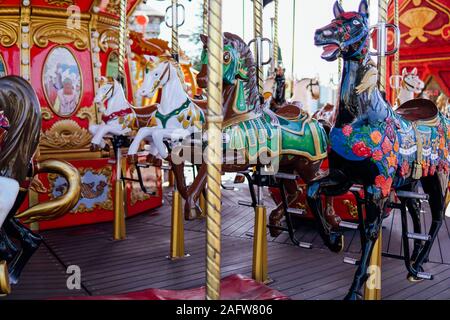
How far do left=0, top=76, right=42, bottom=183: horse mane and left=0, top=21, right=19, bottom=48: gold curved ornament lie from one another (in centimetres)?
222

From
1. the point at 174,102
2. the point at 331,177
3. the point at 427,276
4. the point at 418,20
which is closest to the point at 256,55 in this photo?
the point at 174,102

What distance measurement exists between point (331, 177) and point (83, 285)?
1.71 meters

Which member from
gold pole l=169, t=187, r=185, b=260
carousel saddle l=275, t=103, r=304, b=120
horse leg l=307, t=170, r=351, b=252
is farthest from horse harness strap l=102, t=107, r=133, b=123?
horse leg l=307, t=170, r=351, b=252

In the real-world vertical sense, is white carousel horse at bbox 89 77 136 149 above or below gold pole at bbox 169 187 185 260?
above

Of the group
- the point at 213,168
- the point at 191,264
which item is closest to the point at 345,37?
the point at 213,168

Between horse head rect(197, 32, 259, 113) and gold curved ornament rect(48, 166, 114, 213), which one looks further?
gold curved ornament rect(48, 166, 114, 213)

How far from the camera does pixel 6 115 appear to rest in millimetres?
2727

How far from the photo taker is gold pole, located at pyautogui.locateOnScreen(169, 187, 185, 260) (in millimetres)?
3828

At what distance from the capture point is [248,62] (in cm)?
345

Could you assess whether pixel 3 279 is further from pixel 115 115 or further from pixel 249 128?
pixel 115 115

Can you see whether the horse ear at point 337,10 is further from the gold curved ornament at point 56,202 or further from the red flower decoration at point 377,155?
the gold curved ornament at point 56,202

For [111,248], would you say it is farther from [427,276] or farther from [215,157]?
[215,157]

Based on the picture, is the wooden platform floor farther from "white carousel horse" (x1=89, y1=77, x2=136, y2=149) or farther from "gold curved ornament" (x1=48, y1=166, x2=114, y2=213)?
"white carousel horse" (x1=89, y1=77, x2=136, y2=149)

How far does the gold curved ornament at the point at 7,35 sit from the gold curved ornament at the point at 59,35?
0.18 metres
